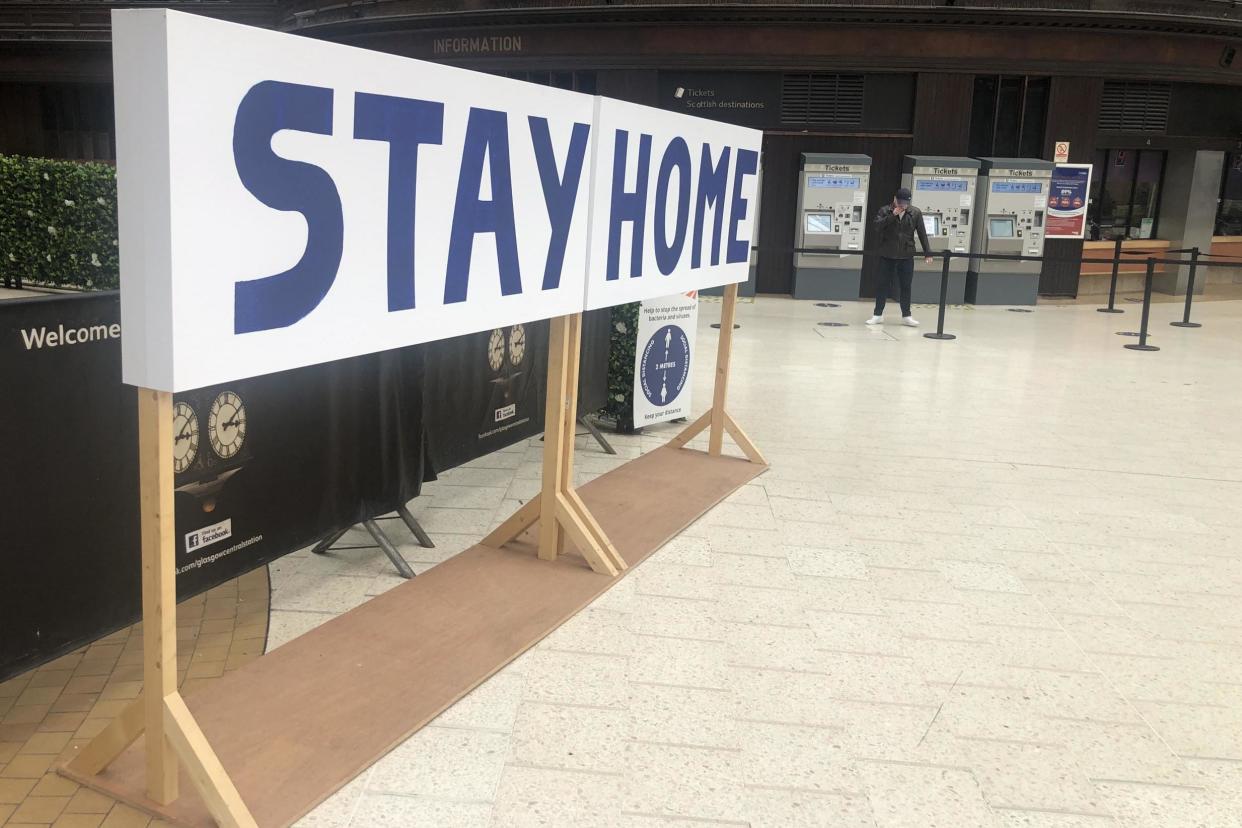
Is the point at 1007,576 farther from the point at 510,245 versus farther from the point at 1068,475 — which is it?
the point at 510,245

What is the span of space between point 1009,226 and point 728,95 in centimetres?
475

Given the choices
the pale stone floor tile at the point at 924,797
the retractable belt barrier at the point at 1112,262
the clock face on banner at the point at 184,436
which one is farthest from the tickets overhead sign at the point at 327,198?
the retractable belt barrier at the point at 1112,262

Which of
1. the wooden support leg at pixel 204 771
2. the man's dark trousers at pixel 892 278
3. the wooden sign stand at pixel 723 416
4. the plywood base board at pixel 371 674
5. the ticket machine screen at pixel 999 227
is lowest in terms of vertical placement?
the plywood base board at pixel 371 674

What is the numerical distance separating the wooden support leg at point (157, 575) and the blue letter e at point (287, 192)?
32cm

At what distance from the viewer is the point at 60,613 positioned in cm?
330

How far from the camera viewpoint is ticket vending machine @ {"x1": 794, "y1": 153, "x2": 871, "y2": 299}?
49.2 ft

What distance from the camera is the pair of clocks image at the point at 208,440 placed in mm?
3561

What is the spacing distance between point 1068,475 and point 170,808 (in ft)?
19.4

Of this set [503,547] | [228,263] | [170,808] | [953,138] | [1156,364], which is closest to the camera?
[228,263]

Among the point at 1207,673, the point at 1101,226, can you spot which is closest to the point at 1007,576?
the point at 1207,673

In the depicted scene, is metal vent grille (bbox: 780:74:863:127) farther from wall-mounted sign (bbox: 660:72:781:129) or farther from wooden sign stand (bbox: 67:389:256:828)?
wooden sign stand (bbox: 67:389:256:828)

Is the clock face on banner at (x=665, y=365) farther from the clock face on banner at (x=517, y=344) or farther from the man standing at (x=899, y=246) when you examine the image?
the man standing at (x=899, y=246)

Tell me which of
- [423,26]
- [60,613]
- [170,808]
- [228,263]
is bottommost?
[170,808]

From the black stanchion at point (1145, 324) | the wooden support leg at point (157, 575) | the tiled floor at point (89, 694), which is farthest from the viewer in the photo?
the black stanchion at point (1145, 324)
